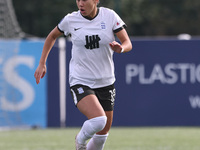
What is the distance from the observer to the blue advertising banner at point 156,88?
14742mm

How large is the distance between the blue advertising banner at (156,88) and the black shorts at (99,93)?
7.22 metres

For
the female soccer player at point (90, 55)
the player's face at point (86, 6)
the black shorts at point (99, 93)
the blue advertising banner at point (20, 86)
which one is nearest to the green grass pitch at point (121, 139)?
the blue advertising banner at point (20, 86)

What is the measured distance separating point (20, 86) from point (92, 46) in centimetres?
764

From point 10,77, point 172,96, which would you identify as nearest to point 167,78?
point 172,96

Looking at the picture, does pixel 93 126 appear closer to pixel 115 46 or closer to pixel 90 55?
pixel 90 55

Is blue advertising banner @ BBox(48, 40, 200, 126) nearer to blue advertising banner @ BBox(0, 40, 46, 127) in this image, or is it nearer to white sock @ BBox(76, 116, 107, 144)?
blue advertising banner @ BBox(0, 40, 46, 127)

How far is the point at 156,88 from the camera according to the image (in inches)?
583

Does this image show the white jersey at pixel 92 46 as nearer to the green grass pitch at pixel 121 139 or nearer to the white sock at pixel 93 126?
the white sock at pixel 93 126

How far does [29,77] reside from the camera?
48.1 ft

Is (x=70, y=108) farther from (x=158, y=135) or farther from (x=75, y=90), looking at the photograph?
(x=75, y=90)

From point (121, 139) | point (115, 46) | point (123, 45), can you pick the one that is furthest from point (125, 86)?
point (115, 46)

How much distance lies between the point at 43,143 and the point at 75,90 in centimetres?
422

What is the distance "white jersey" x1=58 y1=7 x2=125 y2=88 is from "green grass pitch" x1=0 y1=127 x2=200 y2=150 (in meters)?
3.24

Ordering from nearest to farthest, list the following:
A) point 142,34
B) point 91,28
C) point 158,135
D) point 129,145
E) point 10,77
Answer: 1. point 91,28
2. point 129,145
3. point 158,135
4. point 10,77
5. point 142,34
